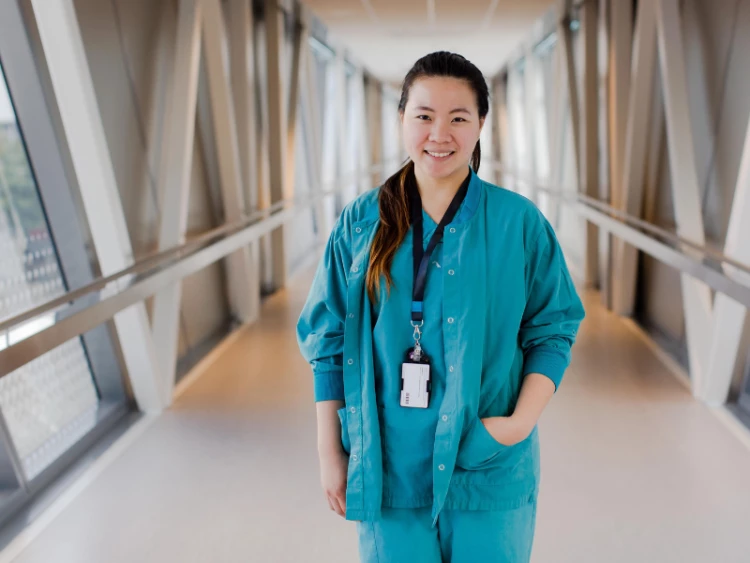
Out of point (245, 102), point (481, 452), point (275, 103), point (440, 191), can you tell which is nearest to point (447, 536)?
point (481, 452)

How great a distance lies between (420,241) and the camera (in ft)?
4.69

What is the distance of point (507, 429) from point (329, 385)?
1.27 ft

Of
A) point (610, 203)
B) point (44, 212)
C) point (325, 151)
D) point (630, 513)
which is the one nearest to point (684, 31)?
point (610, 203)

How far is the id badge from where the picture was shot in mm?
1367

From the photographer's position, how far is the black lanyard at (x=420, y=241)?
139 cm

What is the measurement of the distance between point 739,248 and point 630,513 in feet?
5.03

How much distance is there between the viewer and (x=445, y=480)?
1350mm

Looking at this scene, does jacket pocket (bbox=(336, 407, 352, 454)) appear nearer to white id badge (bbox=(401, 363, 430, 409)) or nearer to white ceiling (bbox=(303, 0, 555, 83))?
white id badge (bbox=(401, 363, 430, 409))

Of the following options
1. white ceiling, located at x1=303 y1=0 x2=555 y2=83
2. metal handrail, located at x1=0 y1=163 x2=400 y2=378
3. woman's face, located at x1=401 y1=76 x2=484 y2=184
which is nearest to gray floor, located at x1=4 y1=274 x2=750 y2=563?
metal handrail, located at x1=0 y1=163 x2=400 y2=378

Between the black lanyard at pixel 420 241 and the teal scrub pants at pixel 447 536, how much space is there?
0.41 metres

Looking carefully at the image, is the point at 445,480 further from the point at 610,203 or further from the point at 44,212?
the point at 610,203

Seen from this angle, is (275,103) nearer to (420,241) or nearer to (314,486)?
(314,486)

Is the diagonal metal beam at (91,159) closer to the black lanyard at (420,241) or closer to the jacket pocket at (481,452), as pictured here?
the black lanyard at (420,241)

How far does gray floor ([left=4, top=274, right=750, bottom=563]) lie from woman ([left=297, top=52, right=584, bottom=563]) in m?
1.39
